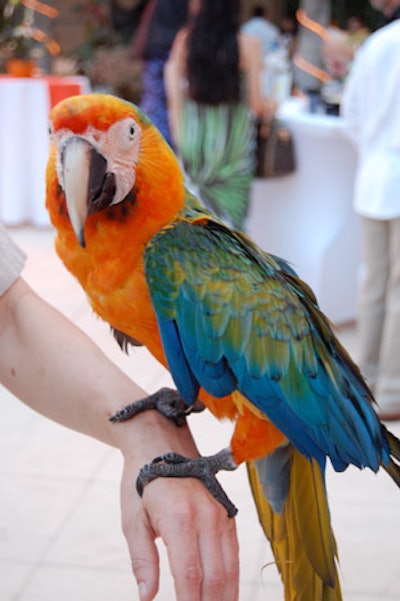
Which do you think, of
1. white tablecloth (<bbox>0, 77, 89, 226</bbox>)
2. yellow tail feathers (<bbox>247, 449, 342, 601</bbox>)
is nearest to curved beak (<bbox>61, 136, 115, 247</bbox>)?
yellow tail feathers (<bbox>247, 449, 342, 601</bbox>)

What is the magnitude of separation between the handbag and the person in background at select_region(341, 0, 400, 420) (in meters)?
0.49

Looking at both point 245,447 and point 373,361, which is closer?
point 245,447

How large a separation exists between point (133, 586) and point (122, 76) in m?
5.62

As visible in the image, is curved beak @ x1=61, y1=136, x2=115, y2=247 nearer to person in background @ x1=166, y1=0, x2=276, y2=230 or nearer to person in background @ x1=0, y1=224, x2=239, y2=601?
person in background @ x1=0, y1=224, x2=239, y2=601

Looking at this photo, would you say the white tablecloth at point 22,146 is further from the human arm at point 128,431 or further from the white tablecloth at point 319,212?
the human arm at point 128,431

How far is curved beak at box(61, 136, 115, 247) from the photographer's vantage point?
0.70 metres

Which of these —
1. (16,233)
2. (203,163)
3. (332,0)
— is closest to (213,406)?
(203,163)

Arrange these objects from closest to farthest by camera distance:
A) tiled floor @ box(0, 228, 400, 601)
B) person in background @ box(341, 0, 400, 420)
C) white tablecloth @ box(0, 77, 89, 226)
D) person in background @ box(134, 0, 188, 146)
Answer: tiled floor @ box(0, 228, 400, 601)
person in background @ box(341, 0, 400, 420)
person in background @ box(134, 0, 188, 146)
white tablecloth @ box(0, 77, 89, 226)

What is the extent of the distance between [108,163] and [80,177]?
1.6 inches

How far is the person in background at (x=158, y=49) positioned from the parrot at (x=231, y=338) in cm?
254

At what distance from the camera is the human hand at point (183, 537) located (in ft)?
2.32

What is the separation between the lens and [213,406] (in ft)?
2.99

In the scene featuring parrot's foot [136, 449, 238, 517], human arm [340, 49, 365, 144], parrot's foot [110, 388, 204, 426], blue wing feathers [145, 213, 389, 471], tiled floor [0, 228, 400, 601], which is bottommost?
tiled floor [0, 228, 400, 601]

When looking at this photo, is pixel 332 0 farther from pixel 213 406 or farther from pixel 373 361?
pixel 213 406
